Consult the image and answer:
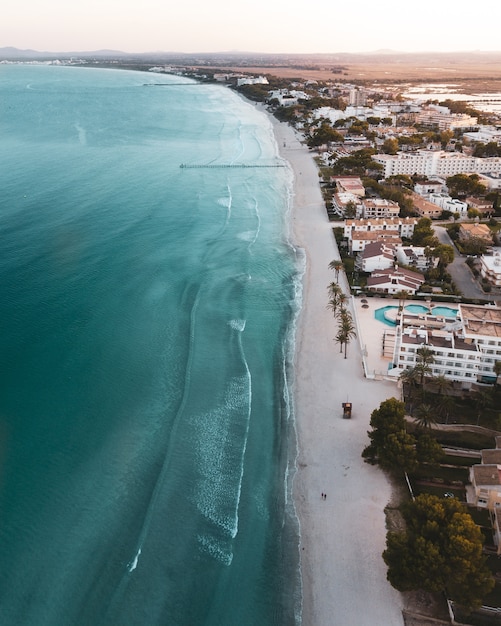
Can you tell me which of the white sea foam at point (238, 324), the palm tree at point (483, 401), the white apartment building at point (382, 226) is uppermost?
the white apartment building at point (382, 226)

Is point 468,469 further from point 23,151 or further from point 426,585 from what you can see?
point 23,151

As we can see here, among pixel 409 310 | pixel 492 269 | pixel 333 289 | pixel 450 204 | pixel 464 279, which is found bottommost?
pixel 409 310

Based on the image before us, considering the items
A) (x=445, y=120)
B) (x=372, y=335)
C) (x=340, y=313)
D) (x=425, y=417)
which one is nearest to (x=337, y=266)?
(x=340, y=313)

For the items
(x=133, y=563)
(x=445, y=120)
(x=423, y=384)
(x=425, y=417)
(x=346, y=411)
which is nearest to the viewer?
(x=133, y=563)

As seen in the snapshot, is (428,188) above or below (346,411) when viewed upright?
above

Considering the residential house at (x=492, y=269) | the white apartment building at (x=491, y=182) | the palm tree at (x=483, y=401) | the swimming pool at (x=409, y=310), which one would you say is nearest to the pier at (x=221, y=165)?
the white apartment building at (x=491, y=182)

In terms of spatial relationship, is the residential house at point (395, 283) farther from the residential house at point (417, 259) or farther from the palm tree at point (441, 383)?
the palm tree at point (441, 383)

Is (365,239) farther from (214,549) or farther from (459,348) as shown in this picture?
(214,549)

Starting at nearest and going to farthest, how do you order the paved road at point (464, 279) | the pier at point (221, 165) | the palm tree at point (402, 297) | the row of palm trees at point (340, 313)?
the row of palm trees at point (340, 313) < the palm tree at point (402, 297) < the paved road at point (464, 279) < the pier at point (221, 165)
